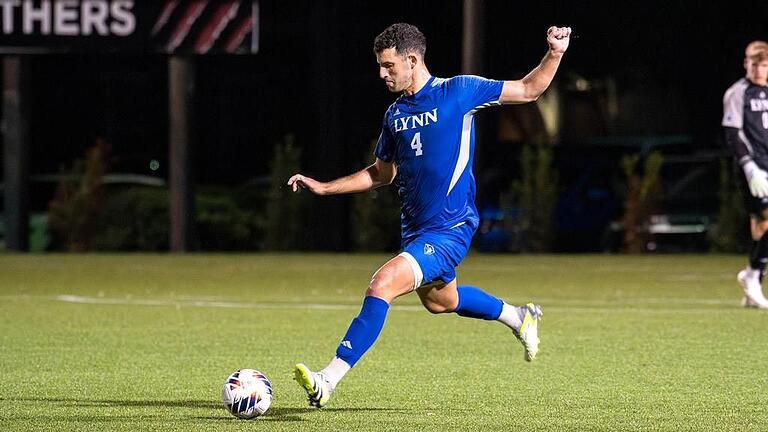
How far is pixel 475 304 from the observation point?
8.86 m

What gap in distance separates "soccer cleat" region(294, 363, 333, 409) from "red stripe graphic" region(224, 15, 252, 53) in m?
15.7

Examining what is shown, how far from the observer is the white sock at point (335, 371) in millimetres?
7660

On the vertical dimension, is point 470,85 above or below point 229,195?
above

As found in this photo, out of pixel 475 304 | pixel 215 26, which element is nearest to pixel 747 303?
pixel 475 304

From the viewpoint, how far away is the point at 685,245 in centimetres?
2416

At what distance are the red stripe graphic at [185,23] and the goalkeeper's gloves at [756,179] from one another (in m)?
11.3

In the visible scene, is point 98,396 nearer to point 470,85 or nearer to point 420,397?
point 420,397

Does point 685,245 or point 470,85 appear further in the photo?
point 685,245

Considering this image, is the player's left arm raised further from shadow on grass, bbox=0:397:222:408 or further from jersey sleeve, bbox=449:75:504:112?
shadow on grass, bbox=0:397:222:408

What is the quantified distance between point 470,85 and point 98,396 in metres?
2.50

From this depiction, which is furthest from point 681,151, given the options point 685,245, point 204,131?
point 204,131

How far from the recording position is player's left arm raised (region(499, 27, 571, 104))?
25.9 ft

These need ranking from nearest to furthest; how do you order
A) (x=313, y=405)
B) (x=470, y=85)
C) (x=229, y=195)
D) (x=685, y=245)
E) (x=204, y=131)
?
(x=313, y=405)
(x=470, y=85)
(x=685, y=245)
(x=229, y=195)
(x=204, y=131)

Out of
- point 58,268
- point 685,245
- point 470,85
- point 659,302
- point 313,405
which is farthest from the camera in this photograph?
point 685,245
